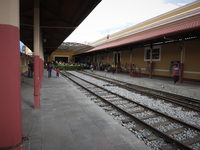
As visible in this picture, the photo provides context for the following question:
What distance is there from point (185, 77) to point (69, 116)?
37.0 ft

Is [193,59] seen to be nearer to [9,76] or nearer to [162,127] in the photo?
[162,127]

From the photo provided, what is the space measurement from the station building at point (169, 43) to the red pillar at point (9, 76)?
896cm

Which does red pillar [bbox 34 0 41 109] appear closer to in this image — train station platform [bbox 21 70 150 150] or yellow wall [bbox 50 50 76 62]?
train station platform [bbox 21 70 150 150]

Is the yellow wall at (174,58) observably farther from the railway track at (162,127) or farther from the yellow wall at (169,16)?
the railway track at (162,127)

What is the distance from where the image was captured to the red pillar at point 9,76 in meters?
1.33

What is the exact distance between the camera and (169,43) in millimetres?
13344

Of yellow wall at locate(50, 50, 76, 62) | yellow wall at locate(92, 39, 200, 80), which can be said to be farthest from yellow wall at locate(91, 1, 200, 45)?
yellow wall at locate(50, 50, 76, 62)

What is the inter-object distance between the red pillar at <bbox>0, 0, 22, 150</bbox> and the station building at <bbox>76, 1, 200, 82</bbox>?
29.4 ft

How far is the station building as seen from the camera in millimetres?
10070

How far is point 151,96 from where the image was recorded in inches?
301

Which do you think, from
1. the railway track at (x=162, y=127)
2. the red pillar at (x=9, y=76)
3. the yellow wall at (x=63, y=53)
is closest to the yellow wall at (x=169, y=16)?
the railway track at (x=162, y=127)

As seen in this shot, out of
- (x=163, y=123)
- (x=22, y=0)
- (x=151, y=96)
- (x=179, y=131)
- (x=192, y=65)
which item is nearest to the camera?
(x=179, y=131)

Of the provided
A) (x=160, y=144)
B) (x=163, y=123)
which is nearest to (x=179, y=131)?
(x=163, y=123)

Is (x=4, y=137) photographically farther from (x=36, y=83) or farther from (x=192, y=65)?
(x=192, y=65)
